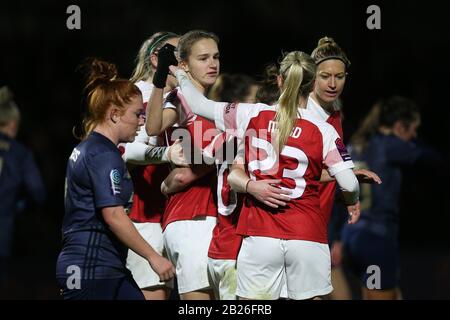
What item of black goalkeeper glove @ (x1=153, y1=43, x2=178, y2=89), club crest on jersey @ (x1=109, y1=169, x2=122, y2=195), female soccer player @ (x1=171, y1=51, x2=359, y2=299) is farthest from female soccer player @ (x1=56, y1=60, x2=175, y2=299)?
female soccer player @ (x1=171, y1=51, x2=359, y2=299)

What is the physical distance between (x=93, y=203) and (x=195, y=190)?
98 centimetres

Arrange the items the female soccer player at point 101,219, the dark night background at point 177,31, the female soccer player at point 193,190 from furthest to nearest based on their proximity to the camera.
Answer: the dark night background at point 177,31 → the female soccer player at point 193,190 → the female soccer player at point 101,219

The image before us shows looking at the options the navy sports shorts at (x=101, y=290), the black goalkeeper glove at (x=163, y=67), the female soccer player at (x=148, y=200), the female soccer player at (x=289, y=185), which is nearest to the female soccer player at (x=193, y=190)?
the black goalkeeper glove at (x=163, y=67)

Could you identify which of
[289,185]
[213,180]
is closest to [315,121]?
[289,185]

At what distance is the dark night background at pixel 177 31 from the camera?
40.6ft

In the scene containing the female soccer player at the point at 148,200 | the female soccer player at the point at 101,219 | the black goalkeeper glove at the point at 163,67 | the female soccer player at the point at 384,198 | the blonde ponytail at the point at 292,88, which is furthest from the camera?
the female soccer player at the point at 384,198

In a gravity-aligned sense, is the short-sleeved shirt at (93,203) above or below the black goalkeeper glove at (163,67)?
below

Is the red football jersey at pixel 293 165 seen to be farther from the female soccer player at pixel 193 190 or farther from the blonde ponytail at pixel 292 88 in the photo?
the female soccer player at pixel 193 190

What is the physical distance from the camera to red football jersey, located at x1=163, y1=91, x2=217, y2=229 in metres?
5.86

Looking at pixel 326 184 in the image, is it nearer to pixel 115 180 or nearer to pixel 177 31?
pixel 115 180

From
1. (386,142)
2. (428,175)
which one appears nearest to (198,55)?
(386,142)

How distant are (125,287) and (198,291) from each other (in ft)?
2.74

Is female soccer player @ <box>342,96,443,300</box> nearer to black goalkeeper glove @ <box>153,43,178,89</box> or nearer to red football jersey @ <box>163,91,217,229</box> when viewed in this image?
red football jersey @ <box>163,91,217,229</box>

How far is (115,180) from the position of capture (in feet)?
16.6
